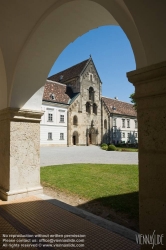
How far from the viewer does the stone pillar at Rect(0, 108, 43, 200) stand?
13.8 feet

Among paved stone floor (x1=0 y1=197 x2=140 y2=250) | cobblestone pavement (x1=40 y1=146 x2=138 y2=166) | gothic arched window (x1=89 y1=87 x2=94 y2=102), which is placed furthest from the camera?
gothic arched window (x1=89 y1=87 x2=94 y2=102)

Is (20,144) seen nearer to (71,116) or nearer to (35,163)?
(35,163)

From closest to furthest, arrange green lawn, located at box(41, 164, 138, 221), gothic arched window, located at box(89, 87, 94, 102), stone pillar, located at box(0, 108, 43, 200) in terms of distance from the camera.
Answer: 1. stone pillar, located at box(0, 108, 43, 200)
2. green lawn, located at box(41, 164, 138, 221)
3. gothic arched window, located at box(89, 87, 94, 102)

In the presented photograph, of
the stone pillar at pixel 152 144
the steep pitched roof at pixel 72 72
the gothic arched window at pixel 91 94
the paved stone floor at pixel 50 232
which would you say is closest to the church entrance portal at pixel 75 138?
the gothic arched window at pixel 91 94

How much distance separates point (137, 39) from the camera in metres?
1.96

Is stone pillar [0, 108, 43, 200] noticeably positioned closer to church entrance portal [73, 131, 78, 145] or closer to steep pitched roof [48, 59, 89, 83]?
church entrance portal [73, 131, 78, 145]

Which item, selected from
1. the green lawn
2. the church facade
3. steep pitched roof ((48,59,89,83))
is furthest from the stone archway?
steep pitched roof ((48,59,89,83))

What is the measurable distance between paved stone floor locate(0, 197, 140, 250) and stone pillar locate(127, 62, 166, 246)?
28.0 inches

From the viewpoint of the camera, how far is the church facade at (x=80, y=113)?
99.8 feet

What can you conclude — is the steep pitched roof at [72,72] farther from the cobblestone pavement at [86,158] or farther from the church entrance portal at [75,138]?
the cobblestone pavement at [86,158]

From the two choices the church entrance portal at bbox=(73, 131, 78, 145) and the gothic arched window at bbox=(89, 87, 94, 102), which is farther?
the gothic arched window at bbox=(89, 87, 94, 102)

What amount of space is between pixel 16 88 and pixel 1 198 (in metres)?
2.35

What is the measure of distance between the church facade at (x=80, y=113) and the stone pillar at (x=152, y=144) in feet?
89.4

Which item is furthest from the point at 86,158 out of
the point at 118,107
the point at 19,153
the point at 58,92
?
the point at 118,107
